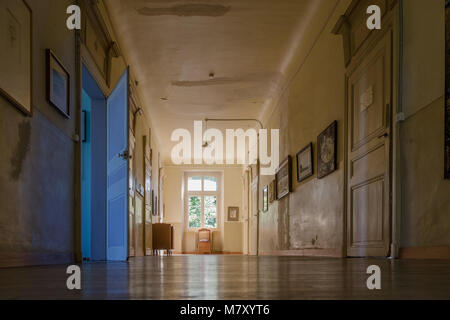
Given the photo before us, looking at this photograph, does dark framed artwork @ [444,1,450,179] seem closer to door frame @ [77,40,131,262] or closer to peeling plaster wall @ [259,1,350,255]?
peeling plaster wall @ [259,1,350,255]

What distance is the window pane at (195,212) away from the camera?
1797cm

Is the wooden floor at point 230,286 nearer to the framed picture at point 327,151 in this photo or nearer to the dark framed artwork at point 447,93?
the dark framed artwork at point 447,93

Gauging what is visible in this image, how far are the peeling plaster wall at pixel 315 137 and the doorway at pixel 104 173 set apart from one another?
2.53 m

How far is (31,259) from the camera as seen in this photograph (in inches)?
114

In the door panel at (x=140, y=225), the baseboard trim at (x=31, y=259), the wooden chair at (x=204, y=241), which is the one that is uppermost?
the baseboard trim at (x=31, y=259)

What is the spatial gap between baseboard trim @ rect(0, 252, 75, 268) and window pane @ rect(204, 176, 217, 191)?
14.7m

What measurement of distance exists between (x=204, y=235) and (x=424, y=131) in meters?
14.8

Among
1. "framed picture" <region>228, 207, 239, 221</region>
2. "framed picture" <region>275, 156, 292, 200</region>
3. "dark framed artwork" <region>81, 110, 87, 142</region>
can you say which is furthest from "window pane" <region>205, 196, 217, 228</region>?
"dark framed artwork" <region>81, 110, 87, 142</region>

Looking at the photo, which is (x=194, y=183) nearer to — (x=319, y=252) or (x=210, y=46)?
(x=210, y=46)

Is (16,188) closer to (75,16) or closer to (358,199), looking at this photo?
(75,16)

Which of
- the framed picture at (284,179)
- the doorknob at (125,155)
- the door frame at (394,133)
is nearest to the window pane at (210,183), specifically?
the framed picture at (284,179)
